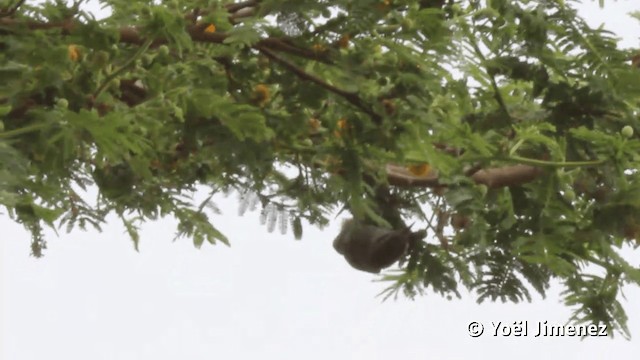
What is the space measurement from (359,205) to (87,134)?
43 centimetres

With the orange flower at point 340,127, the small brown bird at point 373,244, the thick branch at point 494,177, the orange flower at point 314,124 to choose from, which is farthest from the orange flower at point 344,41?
the small brown bird at point 373,244

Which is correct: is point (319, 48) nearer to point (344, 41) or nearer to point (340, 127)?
point (344, 41)


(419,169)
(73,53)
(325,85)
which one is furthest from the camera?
(419,169)

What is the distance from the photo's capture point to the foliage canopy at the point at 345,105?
1.61 meters

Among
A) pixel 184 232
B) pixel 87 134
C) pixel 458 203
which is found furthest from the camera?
pixel 184 232

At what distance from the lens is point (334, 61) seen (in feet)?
5.58

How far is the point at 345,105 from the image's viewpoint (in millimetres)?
1801

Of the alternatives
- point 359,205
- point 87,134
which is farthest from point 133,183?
point 87,134

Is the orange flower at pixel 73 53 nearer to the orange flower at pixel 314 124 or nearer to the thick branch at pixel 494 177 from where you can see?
the orange flower at pixel 314 124

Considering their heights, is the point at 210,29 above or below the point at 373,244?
above

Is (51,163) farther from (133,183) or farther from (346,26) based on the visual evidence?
(133,183)

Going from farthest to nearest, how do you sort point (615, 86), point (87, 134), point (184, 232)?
1. point (184, 232)
2. point (615, 86)
3. point (87, 134)

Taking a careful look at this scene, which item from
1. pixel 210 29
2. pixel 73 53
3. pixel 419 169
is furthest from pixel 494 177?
pixel 73 53

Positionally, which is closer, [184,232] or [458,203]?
[458,203]
